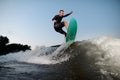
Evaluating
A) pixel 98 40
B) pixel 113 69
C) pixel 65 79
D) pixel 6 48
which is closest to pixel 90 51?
pixel 98 40

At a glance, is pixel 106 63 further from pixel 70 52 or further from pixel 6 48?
pixel 6 48

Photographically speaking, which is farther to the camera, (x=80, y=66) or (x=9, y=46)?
(x=9, y=46)

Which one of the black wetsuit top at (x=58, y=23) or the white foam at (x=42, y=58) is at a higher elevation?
the black wetsuit top at (x=58, y=23)

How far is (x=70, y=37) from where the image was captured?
1101cm

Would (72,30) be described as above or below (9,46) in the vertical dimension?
below

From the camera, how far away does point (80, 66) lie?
6359mm

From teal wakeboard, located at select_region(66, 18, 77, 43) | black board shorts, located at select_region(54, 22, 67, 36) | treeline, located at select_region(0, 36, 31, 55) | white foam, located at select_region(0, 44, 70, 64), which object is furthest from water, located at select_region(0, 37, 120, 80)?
treeline, located at select_region(0, 36, 31, 55)

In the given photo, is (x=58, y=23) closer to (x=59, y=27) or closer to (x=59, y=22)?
(x=59, y=22)

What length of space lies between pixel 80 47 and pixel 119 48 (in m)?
2.05

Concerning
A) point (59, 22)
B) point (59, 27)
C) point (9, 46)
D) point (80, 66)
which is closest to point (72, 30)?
point (59, 27)

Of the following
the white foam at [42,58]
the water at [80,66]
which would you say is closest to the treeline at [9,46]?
the white foam at [42,58]

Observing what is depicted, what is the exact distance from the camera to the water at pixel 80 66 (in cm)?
494

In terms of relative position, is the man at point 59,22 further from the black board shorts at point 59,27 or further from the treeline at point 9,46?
the treeline at point 9,46

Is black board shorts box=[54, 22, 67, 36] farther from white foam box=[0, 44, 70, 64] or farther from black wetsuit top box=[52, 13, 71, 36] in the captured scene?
white foam box=[0, 44, 70, 64]
